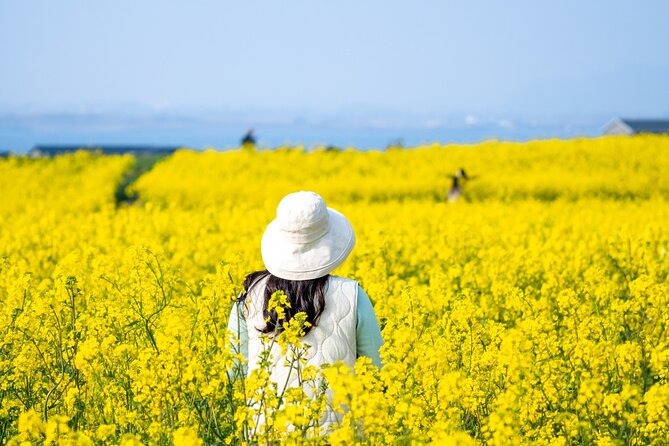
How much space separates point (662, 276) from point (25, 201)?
1438cm

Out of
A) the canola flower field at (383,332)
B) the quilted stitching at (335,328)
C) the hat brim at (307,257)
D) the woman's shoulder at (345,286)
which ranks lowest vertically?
the canola flower field at (383,332)

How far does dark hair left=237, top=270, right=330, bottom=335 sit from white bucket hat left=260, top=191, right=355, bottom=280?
45 millimetres

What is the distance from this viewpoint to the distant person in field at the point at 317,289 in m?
3.47

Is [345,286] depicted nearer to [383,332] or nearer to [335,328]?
[335,328]

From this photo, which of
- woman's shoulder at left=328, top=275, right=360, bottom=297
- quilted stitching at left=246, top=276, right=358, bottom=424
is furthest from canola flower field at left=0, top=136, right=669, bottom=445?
woman's shoulder at left=328, top=275, right=360, bottom=297

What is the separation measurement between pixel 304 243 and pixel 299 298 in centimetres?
22

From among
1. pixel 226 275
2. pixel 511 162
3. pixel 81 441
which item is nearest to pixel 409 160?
pixel 511 162

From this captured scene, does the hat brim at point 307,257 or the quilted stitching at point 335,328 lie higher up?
the hat brim at point 307,257

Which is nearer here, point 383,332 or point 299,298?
point 299,298

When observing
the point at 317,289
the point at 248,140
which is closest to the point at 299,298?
the point at 317,289

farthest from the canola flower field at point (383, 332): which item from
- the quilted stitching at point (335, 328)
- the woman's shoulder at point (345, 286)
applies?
the woman's shoulder at point (345, 286)

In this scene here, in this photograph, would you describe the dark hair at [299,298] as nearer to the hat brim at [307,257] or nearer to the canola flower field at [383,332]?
the hat brim at [307,257]

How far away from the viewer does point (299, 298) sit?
352 centimetres

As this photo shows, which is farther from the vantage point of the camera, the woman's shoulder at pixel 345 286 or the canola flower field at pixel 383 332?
the woman's shoulder at pixel 345 286
